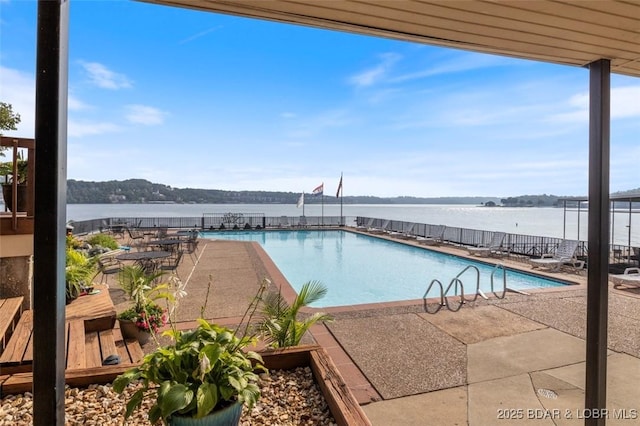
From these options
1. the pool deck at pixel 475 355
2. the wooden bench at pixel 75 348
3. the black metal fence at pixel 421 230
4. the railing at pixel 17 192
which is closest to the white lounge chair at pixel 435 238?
the black metal fence at pixel 421 230

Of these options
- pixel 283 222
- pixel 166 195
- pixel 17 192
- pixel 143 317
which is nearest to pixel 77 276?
pixel 17 192

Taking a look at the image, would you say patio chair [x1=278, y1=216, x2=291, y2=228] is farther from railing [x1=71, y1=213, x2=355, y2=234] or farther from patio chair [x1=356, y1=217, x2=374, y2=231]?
patio chair [x1=356, y1=217, x2=374, y2=231]

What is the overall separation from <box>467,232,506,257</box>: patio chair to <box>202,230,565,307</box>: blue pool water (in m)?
0.89

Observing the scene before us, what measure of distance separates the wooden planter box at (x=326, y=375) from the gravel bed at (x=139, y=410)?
0.33 ft

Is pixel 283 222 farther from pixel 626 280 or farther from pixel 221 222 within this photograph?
pixel 626 280

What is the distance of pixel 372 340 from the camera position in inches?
160

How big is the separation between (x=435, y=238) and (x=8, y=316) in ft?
48.0

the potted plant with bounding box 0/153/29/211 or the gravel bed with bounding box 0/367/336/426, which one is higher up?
the potted plant with bounding box 0/153/29/211

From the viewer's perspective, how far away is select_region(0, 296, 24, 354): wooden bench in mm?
2686

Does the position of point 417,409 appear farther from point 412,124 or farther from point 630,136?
point 412,124

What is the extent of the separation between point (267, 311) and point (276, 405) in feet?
4.23

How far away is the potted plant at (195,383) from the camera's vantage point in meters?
1.53

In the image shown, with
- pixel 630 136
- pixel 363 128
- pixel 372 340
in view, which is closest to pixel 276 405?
pixel 372 340

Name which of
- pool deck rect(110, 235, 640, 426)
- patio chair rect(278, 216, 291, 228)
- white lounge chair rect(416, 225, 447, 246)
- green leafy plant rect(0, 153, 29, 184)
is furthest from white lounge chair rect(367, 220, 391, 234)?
green leafy plant rect(0, 153, 29, 184)
